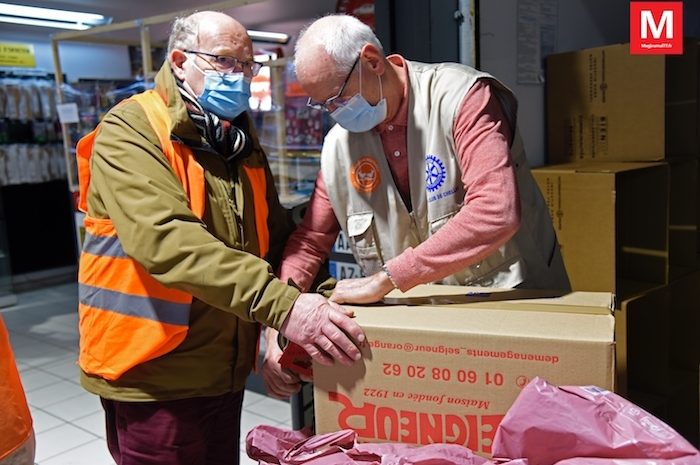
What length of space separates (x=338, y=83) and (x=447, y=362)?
2.38 ft

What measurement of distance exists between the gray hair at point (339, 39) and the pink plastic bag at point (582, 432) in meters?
0.85

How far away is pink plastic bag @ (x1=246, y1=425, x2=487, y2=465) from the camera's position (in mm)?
1188

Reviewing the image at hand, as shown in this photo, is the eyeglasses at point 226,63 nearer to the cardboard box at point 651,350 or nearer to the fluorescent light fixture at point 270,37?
the cardboard box at point 651,350

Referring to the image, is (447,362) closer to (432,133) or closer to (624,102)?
(432,133)

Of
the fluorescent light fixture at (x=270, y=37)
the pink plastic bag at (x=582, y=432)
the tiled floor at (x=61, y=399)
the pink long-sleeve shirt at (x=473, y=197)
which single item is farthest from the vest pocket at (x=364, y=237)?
the fluorescent light fixture at (x=270, y=37)

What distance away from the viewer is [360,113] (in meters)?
1.64

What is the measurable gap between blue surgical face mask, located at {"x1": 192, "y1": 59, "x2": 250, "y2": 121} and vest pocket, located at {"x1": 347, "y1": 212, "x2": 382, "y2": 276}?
15.8 inches

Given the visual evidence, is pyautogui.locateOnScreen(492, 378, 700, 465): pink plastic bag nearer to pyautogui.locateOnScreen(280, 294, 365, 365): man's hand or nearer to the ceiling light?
pyautogui.locateOnScreen(280, 294, 365, 365): man's hand

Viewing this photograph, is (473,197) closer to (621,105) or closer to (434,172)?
(434,172)

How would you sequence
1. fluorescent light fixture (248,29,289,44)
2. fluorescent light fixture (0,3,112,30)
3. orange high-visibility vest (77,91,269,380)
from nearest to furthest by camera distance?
orange high-visibility vest (77,91,269,380) → fluorescent light fixture (0,3,112,30) → fluorescent light fixture (248,29,289,44)

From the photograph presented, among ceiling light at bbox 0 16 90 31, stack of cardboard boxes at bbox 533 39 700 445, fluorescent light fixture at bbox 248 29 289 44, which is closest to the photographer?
stack of cardboard boxes at bbox 533 39 700 445

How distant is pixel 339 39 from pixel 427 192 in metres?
0.42

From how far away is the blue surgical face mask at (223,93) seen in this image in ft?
5.45
